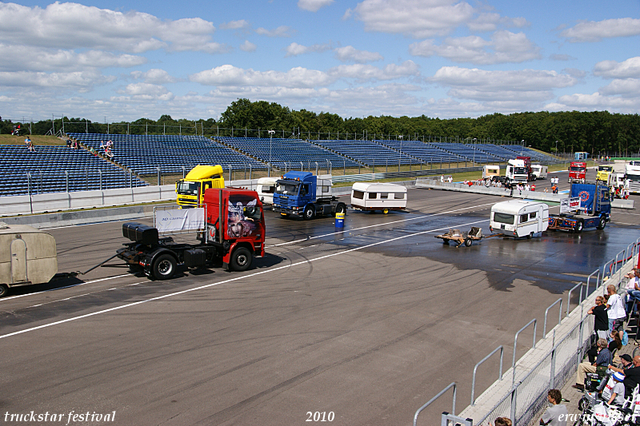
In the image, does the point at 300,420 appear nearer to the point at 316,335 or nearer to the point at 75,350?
the point at 316,335

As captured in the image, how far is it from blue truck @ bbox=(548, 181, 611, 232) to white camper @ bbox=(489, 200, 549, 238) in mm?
3646

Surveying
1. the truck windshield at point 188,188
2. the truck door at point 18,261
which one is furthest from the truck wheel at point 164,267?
the truck windshield at point 188,188

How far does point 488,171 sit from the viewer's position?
66375 mm

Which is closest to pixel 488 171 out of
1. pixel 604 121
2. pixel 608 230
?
pixel 608 230

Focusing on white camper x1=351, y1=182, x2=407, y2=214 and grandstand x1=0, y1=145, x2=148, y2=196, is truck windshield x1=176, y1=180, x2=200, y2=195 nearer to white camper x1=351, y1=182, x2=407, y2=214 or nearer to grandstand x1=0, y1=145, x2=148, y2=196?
grandstand x1=0, y1=145, x2=148, y2=196

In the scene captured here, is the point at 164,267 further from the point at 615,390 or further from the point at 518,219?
the point at 518,219

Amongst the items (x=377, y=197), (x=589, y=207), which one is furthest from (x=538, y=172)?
(x=377, y=197)

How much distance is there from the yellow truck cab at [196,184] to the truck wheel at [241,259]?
12596mm

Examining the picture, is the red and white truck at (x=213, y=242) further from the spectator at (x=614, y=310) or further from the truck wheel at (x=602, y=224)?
the truck wheel at (x=602, y=224)

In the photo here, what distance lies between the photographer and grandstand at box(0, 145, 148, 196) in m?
34.2

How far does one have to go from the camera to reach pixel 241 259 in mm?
18938

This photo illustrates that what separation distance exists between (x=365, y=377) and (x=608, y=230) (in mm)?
30005

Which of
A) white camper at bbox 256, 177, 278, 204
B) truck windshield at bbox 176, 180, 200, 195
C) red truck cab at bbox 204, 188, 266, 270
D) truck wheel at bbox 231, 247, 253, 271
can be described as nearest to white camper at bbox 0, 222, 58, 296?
red truck cab at bbox 204, 188, 266, 270

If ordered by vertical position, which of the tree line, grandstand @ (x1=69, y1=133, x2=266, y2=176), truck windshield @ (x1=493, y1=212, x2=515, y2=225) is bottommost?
truck windshield @ (x1=493, y1=212, x2=515, y2=225)
